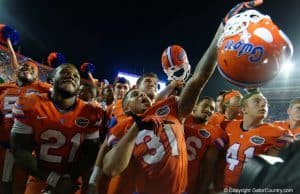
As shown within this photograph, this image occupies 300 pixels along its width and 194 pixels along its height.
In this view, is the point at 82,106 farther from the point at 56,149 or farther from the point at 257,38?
the point at 257,38

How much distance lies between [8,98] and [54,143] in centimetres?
147

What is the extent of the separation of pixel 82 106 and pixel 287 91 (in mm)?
16828

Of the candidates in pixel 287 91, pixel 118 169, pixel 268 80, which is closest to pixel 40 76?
pixel 118 169

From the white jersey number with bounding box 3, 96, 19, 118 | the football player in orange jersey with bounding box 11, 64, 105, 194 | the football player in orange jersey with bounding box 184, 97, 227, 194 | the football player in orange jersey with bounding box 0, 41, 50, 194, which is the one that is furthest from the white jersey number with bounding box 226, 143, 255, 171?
the white jersey number with bounding box 3, 96, 19, 118

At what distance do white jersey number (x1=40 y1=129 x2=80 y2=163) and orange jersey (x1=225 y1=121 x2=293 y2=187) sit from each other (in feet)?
4.84

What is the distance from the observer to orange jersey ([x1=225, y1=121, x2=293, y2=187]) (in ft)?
11.4

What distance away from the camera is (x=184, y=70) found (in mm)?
3844

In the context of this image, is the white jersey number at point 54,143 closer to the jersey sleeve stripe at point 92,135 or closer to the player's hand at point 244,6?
the jersey sleeve stripe at point 92,135

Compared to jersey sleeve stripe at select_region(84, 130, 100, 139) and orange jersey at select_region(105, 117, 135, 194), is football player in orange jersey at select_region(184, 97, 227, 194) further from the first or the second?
jersey sleeve stripe at select_region(84, 130, 100, 139)

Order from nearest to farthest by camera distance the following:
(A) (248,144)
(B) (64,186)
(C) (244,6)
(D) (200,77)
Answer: (C) (244,6) → (D) (200,77) → (B) (64,186) → (A) (248,144)

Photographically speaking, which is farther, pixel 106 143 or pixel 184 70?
pixel 184 70

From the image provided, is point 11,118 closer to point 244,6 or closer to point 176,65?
point 176,65

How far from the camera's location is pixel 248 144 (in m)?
3.63

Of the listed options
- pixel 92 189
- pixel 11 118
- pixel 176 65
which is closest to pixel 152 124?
pixel 92 189
